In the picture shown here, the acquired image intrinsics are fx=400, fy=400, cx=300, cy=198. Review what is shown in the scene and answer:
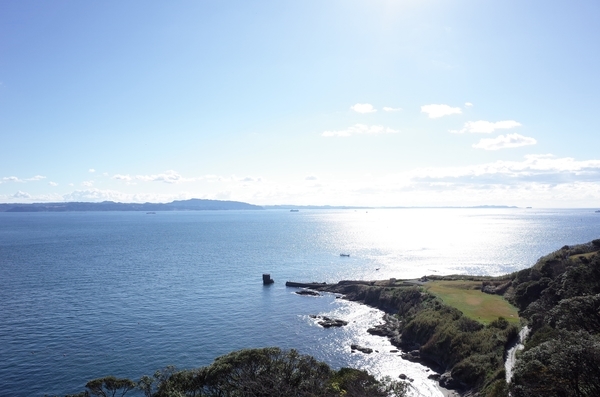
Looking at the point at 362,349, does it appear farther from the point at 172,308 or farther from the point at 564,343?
the point at 172,308

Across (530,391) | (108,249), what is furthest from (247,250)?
(530,391)

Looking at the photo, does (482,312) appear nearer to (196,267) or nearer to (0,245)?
(196,267)

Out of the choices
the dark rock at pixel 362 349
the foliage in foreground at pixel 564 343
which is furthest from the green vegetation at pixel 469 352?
the dark rock at pixel 362 349

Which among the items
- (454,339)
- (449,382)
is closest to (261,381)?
(449,382)

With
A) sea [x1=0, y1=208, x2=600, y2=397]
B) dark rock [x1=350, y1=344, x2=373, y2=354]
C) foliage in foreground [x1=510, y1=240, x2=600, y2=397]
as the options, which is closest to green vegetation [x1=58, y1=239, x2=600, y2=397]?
foliage in foreground [x1=510, y1=240, x2=600, y2=397]

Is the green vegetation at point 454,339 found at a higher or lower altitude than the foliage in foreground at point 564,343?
lower

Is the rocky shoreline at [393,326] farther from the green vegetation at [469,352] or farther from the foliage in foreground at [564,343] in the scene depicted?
the foliage in foreground at [564,343]
